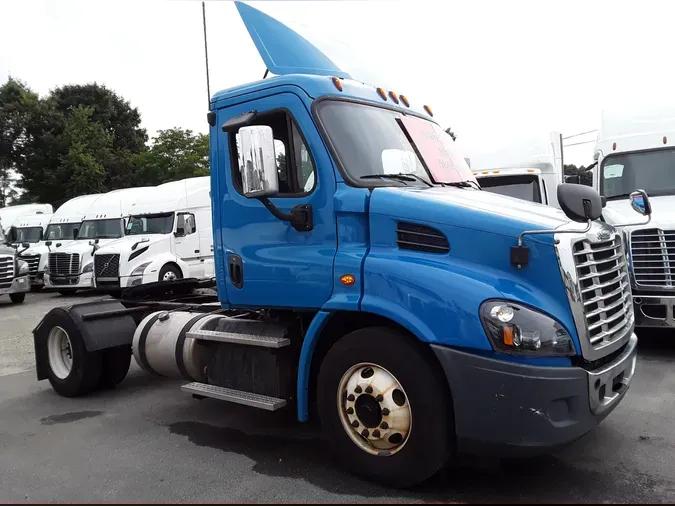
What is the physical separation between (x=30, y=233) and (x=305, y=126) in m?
22.1

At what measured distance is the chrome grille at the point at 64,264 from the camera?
16578mm

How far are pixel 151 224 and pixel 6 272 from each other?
399 cm

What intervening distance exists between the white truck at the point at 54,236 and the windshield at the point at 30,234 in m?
2.22

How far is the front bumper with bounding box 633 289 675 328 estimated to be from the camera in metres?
6.73

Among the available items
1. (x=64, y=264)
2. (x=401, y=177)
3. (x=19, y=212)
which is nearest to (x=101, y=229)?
(x=64, y=264)

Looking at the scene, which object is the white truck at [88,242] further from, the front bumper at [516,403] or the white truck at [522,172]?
the front bumper at [516,403]

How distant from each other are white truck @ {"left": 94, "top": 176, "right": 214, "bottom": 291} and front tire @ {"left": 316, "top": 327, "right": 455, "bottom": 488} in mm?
12021

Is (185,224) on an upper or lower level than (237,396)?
upper

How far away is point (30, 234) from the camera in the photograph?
22.8 m

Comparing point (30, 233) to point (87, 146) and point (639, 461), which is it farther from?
point (639, 461)

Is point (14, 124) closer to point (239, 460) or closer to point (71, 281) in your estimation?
point (71, 281)

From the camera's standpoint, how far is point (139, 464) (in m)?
4.39

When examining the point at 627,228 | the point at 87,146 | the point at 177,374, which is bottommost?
the point at 177,374

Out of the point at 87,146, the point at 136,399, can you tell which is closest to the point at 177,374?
the point at 136,399
